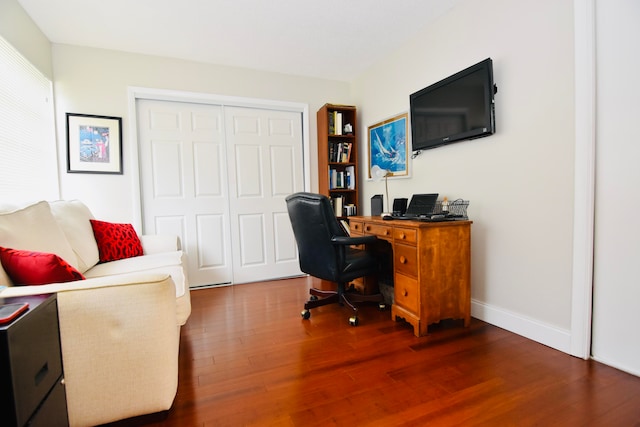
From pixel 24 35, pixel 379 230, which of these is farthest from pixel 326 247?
pixel 24 35

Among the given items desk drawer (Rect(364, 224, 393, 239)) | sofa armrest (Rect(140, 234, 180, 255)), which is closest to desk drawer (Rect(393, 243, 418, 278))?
desk drawer (Rect(364, 224, 393, 239))

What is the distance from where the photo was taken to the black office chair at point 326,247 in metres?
2.04

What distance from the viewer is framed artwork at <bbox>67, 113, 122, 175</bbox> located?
2.81 meters

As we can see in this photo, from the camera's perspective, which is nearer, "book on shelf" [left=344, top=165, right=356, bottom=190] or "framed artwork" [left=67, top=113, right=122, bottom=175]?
"framed artwork" [left=67, top=113, right=122, bottom=175]

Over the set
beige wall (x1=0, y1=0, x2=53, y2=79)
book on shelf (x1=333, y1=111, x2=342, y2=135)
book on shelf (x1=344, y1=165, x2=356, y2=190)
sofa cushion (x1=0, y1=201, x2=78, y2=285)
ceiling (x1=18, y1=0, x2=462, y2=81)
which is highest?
ceiling (x1=18, y1=0, x2=462, y2=81)

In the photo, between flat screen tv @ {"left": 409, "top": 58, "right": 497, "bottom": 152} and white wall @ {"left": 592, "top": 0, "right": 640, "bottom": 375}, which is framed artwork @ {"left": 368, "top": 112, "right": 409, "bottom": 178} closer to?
flat screen tv @ {"left": 409, "top": 58, "right": 497, "bottom": 152}

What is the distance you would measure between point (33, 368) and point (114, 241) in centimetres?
179

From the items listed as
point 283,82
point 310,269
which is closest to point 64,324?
point 310,269

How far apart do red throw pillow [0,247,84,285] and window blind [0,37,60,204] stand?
0.89 meters

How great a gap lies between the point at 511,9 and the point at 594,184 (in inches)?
49.0

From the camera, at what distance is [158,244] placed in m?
2.71

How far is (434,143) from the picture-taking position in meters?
2.44

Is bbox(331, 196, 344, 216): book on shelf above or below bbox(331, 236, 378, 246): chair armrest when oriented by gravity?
above

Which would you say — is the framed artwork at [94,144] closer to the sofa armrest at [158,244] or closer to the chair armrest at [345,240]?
the sofa armrest at [158,244]
